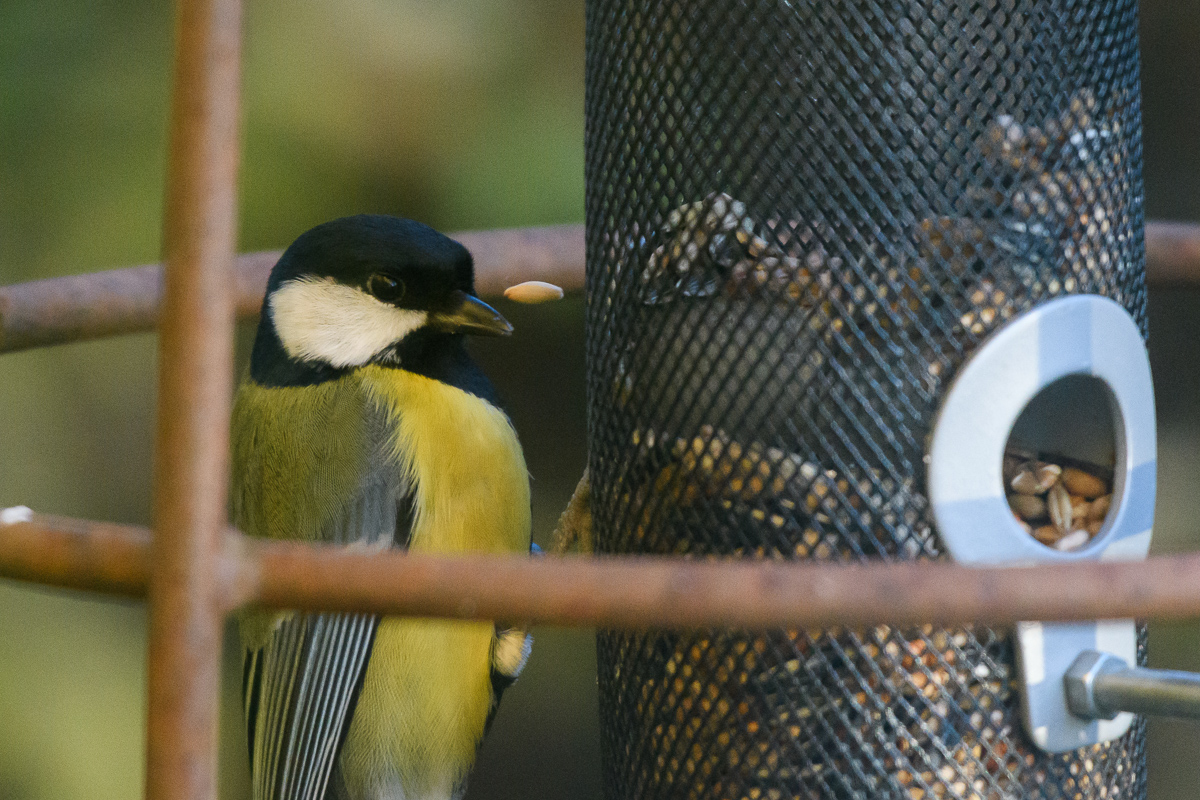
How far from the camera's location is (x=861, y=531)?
1129 mm

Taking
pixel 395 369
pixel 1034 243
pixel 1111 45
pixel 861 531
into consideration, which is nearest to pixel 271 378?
pixel 395 369

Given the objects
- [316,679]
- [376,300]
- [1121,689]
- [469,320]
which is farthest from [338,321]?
[1121,689]

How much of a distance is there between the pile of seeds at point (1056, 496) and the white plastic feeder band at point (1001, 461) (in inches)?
1.1

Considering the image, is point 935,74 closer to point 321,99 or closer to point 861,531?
point 861,531

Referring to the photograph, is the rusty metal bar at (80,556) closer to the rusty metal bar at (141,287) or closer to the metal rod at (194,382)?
the metal rod at (194,382)

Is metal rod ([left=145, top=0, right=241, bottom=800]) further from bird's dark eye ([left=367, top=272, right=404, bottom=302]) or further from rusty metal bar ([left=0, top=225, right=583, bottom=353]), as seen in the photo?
bird's dark eye ([left=367, top=272, right=404, bottom=302])

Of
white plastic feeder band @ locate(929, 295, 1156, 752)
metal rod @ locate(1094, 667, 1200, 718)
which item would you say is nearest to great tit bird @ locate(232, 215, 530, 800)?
white plastic feeder band @ locate(929, 295, 1156, 752)

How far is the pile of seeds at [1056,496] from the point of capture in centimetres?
117

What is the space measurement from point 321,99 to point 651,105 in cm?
106

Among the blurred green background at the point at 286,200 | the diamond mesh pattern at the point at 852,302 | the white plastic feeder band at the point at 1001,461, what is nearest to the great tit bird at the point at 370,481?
the diamond mesh pattern at the point at 852,302

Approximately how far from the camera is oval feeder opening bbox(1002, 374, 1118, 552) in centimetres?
117

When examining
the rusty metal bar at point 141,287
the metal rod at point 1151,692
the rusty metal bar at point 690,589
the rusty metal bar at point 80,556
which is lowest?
the metal rod at point 1151,692

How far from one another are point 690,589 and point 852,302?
60 centimetres

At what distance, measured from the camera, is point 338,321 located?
1574mm
